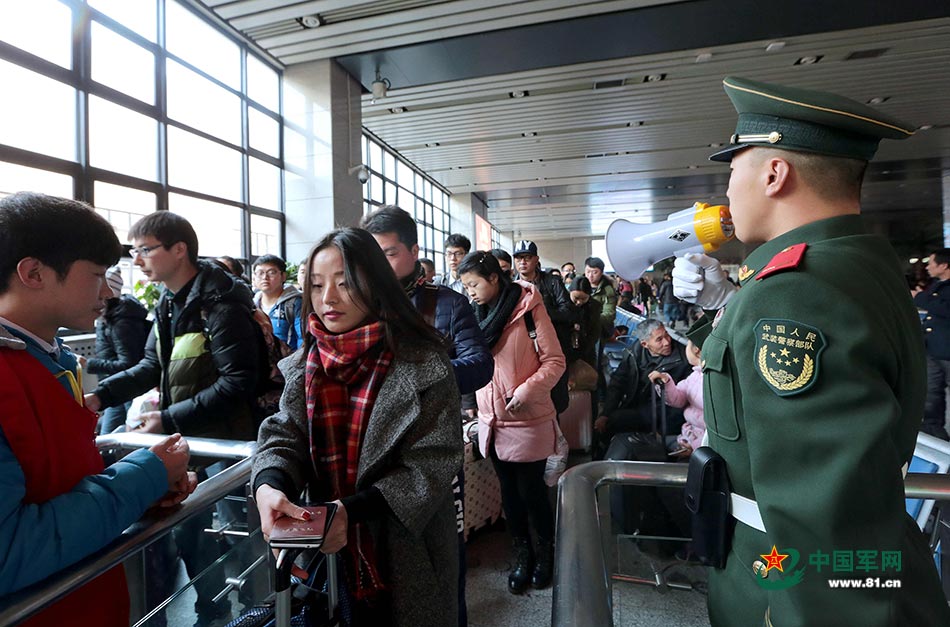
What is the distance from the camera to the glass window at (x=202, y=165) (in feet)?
17.4

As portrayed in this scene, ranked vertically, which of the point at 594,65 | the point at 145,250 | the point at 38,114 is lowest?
the point at 145,250

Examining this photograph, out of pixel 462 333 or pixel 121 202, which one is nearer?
Answer: pixel 462 333

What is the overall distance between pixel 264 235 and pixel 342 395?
6.51 m

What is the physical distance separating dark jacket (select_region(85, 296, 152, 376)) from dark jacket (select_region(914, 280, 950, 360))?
236 inches

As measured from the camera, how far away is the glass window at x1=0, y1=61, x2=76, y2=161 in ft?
12.3

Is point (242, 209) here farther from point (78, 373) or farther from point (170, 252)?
point (78, 373)

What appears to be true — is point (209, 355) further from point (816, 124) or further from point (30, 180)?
point (30, 180)

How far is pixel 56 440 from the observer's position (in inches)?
33.0

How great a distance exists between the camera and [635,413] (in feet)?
10.9

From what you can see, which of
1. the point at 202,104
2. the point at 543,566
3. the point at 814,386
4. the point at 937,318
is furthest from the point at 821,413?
the point at 202,104

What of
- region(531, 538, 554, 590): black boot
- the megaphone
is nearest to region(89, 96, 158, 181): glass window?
the megaphone

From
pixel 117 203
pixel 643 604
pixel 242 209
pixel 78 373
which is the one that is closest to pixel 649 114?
pixel 242 209

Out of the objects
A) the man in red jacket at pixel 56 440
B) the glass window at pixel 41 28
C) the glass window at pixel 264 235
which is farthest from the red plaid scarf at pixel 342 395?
the glass window at pixel 264 235

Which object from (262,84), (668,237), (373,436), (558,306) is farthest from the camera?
(262,84)
